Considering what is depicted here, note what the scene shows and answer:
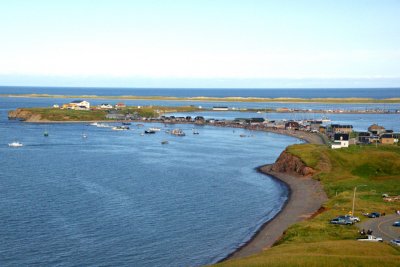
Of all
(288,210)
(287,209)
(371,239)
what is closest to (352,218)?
(371,239)

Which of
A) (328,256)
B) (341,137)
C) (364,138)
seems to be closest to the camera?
(328,256)

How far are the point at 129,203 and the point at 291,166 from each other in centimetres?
3405

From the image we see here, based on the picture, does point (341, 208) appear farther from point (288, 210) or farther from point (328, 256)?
point (328, 256)

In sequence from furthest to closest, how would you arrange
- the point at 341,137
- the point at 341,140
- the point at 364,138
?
the point at 364,138
the point at 341,137
the point at 341,140

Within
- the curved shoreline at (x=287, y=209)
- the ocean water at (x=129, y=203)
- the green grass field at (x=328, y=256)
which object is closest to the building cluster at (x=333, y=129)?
the ocean water at (x=129, y=203)

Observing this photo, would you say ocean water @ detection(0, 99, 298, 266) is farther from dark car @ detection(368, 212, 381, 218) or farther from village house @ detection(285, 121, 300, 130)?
village house @ detection(285, 121, 300, 130)

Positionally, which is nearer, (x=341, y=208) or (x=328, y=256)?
(x=328, y=256)

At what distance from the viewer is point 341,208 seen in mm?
60531

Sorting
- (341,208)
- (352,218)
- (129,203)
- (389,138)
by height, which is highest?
(389,138)

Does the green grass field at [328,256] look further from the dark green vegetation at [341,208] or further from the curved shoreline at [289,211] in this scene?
the curved shoreline at [289,211]

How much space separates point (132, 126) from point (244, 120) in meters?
39.1

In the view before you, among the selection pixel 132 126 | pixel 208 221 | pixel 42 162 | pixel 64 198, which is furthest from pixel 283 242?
pixel 132 126

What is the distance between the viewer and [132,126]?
612 ft

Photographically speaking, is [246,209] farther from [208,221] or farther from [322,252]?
[322,252]
